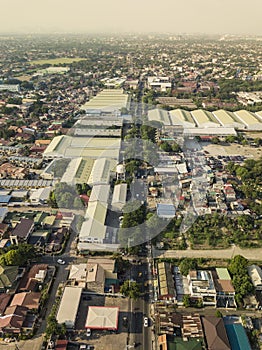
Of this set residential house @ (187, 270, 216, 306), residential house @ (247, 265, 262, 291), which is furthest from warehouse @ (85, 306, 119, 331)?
residential house @ (247, 265, 262, 291)

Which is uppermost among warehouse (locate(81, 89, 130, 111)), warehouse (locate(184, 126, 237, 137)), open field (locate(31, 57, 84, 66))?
open field (locate(31, 57, 84, 66))

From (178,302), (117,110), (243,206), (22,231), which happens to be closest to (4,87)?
(117,110)

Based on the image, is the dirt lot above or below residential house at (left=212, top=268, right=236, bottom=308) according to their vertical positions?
below

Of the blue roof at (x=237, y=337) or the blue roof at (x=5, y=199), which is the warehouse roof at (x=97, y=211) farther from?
the blue roof at (x=237, y=337)

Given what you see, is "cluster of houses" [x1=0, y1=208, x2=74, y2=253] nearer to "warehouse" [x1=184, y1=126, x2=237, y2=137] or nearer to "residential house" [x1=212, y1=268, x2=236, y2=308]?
"residential house" [x1=212, y1=268, x2=236, y2=308]

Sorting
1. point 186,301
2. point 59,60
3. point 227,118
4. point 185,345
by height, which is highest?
point 59,60

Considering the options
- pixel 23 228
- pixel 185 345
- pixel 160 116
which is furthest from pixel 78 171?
pixel 160 116

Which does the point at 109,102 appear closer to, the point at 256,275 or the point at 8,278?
the point at 8,278
